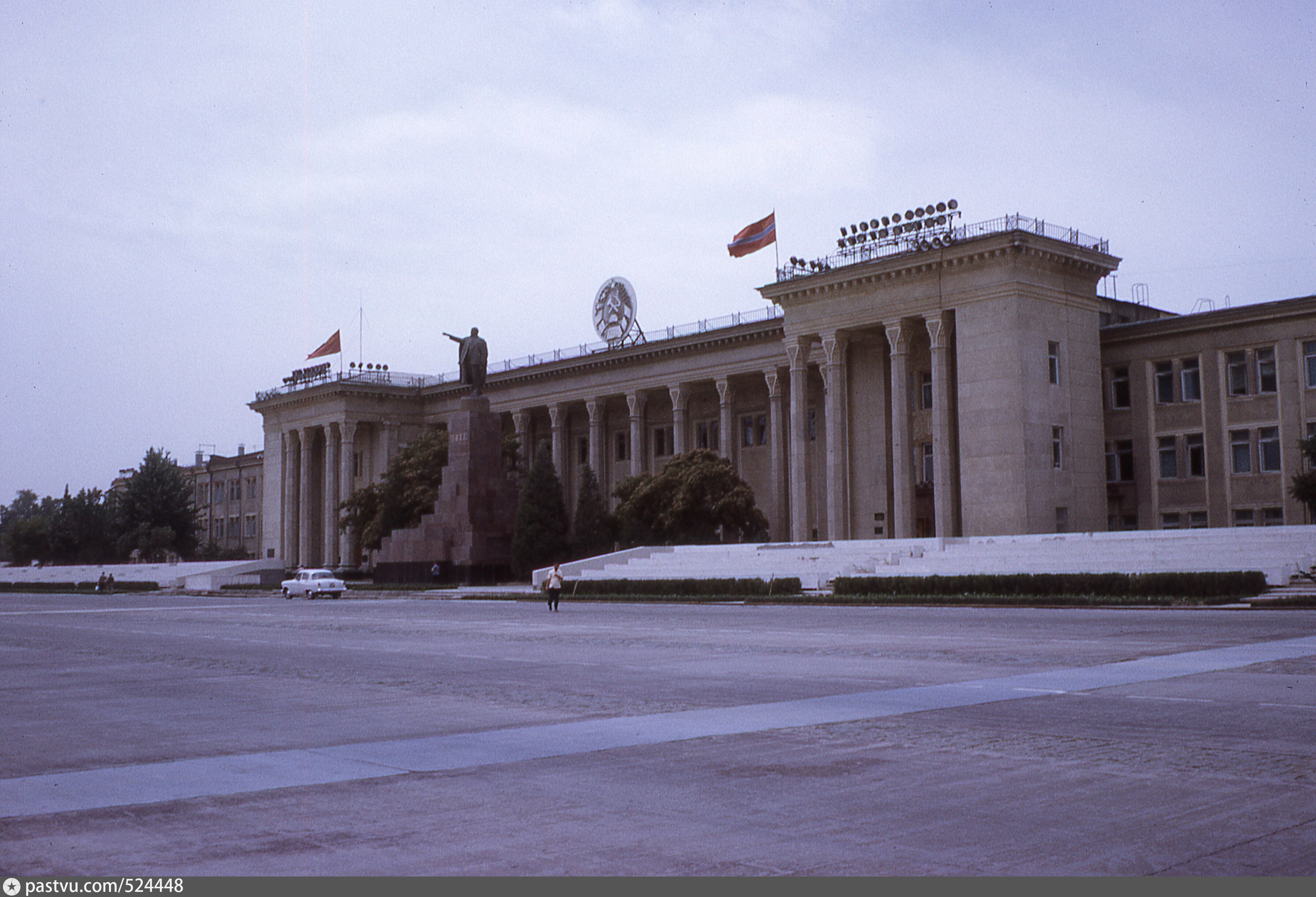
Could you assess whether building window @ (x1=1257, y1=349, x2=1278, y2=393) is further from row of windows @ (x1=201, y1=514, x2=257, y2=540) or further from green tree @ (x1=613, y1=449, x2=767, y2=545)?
row of windows @ (x1=201, y1=514, x2=257, y2=540)

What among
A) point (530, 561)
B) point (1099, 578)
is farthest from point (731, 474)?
point (1099, 578)

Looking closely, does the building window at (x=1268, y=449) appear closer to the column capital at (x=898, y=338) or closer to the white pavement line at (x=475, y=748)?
the column capital at (x=898, y=338)

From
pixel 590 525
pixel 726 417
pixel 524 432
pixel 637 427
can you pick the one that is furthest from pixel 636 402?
pixel 524 432

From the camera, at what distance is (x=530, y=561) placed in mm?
65438

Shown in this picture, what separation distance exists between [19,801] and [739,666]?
1045 cm

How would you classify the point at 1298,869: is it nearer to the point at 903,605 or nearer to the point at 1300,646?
the point at 1300,646

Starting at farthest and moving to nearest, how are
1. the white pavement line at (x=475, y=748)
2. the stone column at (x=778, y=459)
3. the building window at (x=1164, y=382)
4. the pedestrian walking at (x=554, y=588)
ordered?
the stone column at (x=778, y=459)
the building window at (x=1164, y=382)
the pedestrian walking at (x=554, y=588)
the white pavement line at (x=475, y=748)

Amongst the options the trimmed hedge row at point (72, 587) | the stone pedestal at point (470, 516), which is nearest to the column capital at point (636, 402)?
the stone pedestal at point (470, 516)

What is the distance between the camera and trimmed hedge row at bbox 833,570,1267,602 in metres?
31.6

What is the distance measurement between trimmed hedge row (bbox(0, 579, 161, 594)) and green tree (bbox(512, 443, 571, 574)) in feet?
103

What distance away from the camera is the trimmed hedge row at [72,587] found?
8406cm

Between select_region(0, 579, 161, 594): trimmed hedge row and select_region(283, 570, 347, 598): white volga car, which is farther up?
select_region(283, 570, 347, 598): white volga car

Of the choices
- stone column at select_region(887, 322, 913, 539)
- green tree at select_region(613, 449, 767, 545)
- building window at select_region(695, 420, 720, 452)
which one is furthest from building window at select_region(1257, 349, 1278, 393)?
building window at select_region(695, 420, 720, 452)

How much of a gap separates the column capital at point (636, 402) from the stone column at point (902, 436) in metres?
23.7
